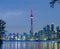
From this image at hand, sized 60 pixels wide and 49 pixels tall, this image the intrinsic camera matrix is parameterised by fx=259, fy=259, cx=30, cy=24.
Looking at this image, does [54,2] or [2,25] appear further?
[2,25]

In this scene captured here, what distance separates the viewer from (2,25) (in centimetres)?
11825

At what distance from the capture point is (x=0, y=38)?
116625 mm

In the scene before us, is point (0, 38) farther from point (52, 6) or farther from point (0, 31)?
point (52, 6)

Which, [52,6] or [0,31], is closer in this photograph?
[52,6]

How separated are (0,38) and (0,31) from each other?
3.16m

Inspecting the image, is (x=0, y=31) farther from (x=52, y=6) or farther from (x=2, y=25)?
(x=52, y=6)

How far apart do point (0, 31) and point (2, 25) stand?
3.15 meters

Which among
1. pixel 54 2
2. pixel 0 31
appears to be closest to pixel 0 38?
pixel 0 31

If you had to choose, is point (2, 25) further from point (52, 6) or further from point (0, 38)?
point (52, 6)

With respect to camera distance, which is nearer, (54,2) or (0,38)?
(54,2)

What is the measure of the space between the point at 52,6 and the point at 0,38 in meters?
95.3

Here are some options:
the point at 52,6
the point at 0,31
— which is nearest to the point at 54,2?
the point at 52,6

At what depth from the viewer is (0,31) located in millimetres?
116812

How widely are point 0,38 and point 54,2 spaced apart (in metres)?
95.3
